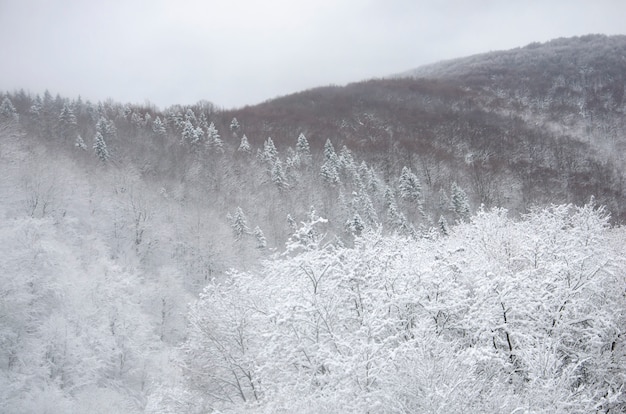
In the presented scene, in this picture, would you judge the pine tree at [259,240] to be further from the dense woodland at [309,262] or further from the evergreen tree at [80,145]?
the evergreen tree at [80,145]

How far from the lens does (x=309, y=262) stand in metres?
13.7

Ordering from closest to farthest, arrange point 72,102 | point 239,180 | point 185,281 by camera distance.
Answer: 1. point 185,281
2. point 239,180
3. point 72,102

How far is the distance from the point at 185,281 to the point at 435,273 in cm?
4281

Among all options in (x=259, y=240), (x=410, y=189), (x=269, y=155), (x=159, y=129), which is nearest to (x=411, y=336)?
(x=259, y=240)

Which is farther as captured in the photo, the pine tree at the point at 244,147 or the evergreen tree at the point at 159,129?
the evergreen tree at the point at 159,129

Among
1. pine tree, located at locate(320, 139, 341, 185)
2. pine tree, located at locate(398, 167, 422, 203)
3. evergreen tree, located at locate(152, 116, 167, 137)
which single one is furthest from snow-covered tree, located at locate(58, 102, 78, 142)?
pine tree, located at locate(398, 167, 422, 203)

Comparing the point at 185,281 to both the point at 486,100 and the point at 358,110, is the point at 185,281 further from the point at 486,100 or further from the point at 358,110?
the point at 486,100

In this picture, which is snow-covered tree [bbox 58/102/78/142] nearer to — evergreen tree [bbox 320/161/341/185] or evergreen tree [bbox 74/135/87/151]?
evergreen tree [bbox 74/135/87/151]

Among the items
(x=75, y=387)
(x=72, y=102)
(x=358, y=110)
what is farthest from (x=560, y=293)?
(x=358, y=110)

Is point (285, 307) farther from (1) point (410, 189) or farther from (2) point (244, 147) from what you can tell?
(2) point (244, 147)

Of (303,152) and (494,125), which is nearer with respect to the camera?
(303,152)

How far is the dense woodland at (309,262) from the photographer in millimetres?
12202

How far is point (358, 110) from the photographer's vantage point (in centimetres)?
13288

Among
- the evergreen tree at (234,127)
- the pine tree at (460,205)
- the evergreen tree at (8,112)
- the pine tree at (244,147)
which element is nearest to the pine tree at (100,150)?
the evergreen tree at (8,112)
